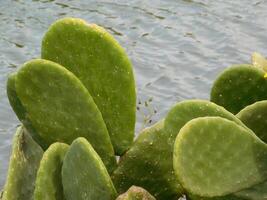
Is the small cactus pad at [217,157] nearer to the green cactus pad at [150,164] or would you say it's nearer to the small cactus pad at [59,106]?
the green cactus pad at [150,164]

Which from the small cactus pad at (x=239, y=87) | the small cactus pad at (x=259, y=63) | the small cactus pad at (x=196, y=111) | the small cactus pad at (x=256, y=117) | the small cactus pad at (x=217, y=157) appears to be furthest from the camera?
the small cactus pad at (x=259, y=63)

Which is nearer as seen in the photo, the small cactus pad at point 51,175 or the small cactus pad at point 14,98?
the small cactus pad at point 51,175

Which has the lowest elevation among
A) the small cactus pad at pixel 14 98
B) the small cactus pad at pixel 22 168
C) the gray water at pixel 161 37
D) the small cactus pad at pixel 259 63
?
the gray water at pixel 161 37

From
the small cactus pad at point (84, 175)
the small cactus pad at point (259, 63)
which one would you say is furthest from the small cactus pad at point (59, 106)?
the small cactus pad at point (259, 63)

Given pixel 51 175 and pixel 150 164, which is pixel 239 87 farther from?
pixel 51 175

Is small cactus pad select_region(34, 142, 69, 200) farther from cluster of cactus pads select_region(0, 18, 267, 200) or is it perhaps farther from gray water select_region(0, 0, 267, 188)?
gray water select_region(0, 0, 267, 188)

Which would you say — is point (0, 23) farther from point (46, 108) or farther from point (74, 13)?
point (46, 108)

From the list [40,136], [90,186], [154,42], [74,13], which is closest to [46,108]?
[40,136]
